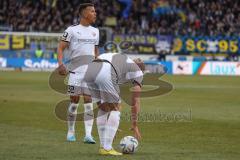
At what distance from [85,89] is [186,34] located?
131 feet

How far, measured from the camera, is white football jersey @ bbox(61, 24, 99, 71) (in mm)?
13273

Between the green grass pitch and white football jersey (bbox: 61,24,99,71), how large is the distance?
1.59 m

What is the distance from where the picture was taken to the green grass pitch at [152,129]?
11.2m

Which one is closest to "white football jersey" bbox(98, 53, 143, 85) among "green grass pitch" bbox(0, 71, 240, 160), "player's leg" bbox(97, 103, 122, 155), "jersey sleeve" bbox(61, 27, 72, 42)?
"player's leg" bbox(97, 103, 122, 155)

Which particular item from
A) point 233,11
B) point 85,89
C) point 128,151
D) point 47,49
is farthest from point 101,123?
point 233,11

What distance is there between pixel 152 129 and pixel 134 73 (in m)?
4.12

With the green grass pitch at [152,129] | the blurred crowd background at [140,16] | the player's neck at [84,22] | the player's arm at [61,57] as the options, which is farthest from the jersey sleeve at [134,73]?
the blurred crowd background at [140,16]

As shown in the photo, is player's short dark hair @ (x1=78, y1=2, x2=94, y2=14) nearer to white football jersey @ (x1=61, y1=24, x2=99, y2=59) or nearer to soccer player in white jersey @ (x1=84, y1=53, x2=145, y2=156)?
white football jersey @ (x1=61, y1=24, x2=99, y2=59)

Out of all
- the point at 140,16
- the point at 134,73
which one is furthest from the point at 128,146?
the point at 140,16

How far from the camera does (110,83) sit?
37.2ft

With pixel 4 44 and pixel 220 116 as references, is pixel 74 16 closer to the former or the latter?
pixel 4 44

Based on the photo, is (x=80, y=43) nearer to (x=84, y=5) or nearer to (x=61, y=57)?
(x=61, y=57)

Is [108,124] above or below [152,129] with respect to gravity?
above

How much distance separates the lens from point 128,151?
11227 millimetres
